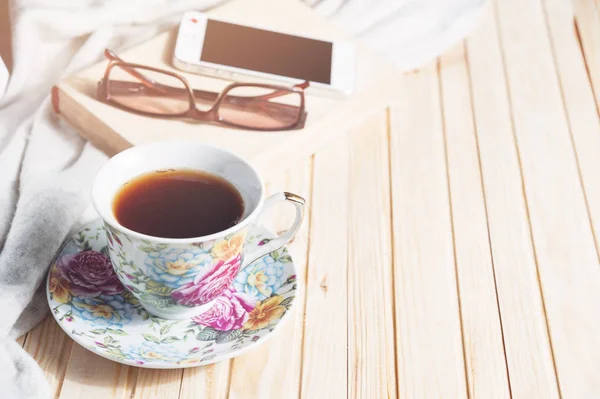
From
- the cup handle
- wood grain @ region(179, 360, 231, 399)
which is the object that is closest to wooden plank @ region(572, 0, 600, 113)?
the cup handle

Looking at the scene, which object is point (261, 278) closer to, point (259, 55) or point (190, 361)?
point (190, 361)

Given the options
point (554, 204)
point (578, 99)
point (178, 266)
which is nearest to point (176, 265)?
point (178, 266)

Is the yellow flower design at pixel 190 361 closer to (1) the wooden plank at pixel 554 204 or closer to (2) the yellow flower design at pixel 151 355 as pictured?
(2) the yellow flower design at pixel 151 355

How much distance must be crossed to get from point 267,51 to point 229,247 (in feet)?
1.31

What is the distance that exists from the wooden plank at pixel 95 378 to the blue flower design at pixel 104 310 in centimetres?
3

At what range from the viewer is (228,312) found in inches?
24.7

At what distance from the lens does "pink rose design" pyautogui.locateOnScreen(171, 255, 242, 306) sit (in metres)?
0.58

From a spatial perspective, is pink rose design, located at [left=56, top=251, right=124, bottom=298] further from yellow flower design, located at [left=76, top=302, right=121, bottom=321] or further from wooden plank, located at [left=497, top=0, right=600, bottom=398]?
wooden plank, located at [left=497, top=0, right=600, bottom=398]

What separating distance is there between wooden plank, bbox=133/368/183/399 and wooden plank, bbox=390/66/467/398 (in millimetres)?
184

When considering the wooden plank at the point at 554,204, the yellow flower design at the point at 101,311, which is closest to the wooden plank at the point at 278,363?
the yellow flower design at the point at 101,311

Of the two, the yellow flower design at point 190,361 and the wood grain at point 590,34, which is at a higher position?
the wood grain at point 590,34

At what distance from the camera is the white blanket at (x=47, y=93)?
24.8 inches

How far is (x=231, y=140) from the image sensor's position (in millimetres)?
801

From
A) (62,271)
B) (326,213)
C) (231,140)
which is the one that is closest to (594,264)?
(326,213)
